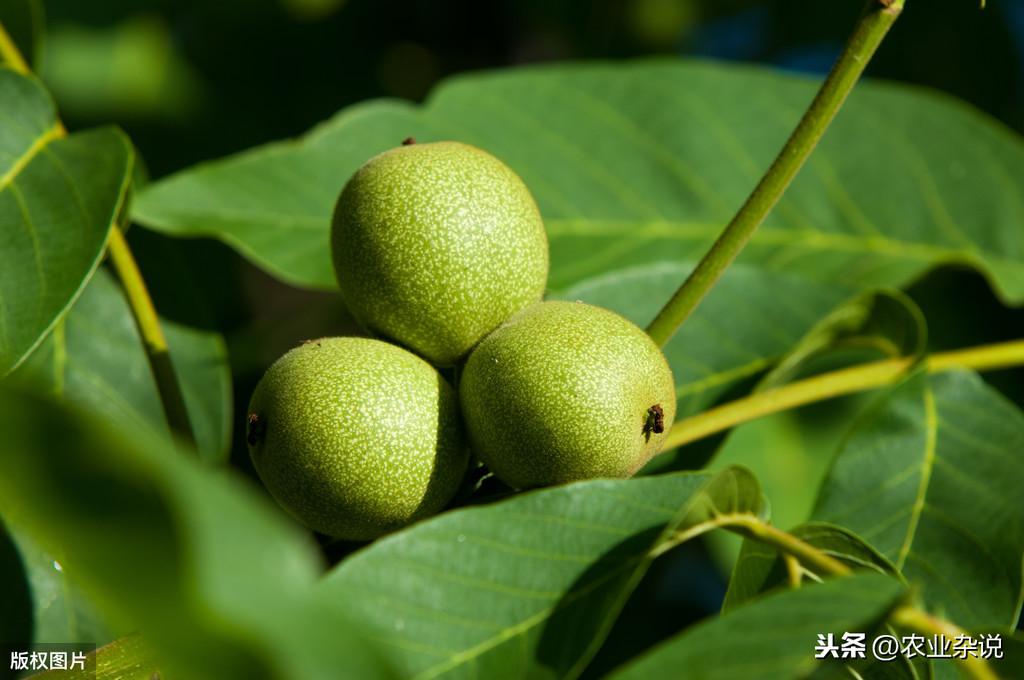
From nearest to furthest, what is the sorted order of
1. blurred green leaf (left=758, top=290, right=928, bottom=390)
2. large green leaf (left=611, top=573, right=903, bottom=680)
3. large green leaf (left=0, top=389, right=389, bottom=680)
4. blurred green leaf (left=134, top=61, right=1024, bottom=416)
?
large green leaf (left=0, top=389, right=389, bottom=680), large green leaf (left=611, top=573, right=903, bottom=680), blurred green leaf (left=758, top=290, right=928, bottom=390), blurred green leaf (left=134, top=61, right=1024, bottom=416)

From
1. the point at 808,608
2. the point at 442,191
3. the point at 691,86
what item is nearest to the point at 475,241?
the point at 442,191

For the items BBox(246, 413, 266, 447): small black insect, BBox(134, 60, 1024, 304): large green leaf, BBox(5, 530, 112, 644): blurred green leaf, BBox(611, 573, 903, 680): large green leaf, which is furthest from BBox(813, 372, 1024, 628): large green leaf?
BBox(5, 530, 112, 644): blurred green leaf

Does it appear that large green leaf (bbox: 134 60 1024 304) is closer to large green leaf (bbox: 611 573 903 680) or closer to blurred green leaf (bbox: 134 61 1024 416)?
blurred green leaf (bbox: 134 61 1024 416)

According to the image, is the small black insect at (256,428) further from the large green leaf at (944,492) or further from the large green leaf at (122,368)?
the large green leaf at (944,492)

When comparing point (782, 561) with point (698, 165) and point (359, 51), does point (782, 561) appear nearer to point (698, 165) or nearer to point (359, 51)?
point (698, 165)

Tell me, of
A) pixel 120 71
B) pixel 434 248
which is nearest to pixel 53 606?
pixel 434 248

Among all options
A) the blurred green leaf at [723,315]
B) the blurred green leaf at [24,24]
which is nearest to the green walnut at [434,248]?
the blurred green leaf at [723,315]
